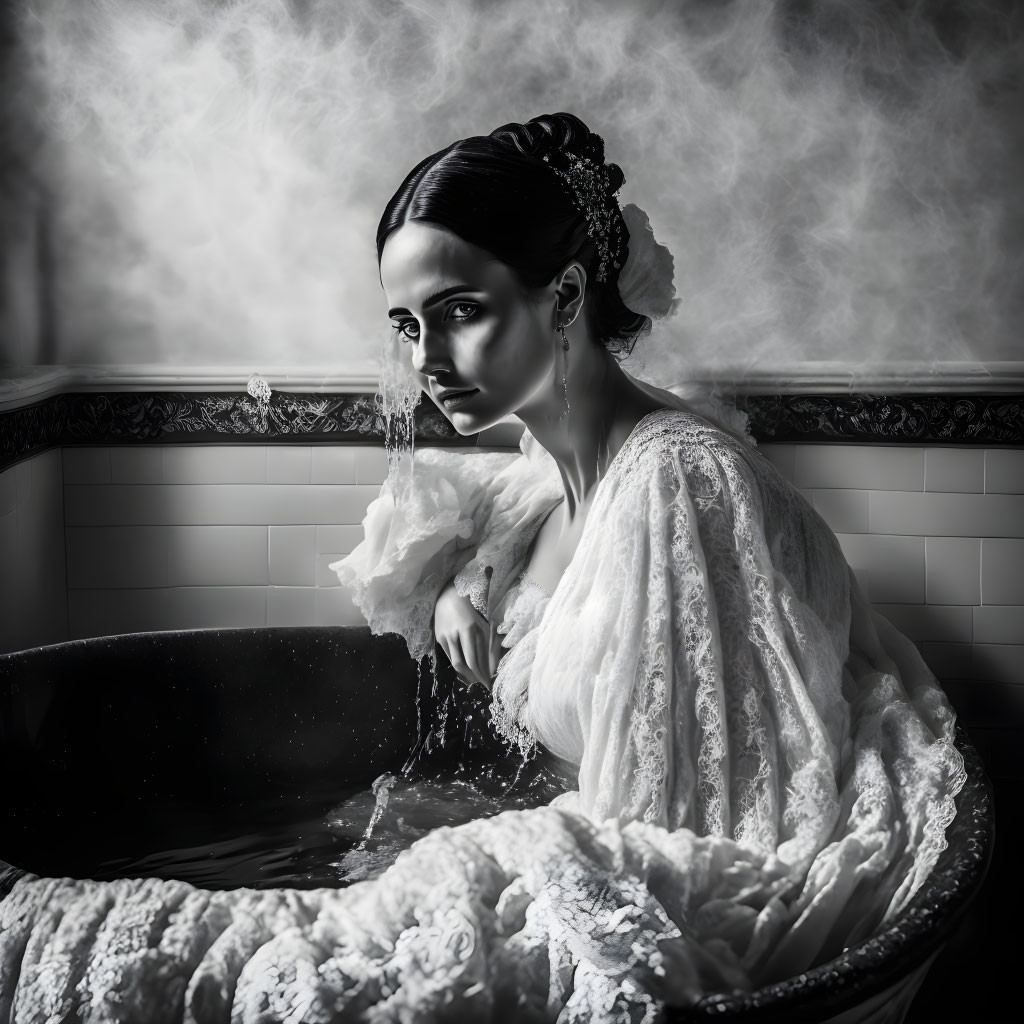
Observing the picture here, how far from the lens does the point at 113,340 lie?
209cm

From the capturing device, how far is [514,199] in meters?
1.19

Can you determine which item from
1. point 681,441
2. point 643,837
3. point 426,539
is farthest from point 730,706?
point 426,539

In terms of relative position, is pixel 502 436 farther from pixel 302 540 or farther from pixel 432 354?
pixel 432 354

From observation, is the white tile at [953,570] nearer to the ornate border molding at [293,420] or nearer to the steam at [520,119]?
the ornate border molding at [293,420]

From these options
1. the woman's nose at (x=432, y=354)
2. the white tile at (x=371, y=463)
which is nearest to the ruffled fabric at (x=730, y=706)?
the woman's nose at (x=432, y=354)

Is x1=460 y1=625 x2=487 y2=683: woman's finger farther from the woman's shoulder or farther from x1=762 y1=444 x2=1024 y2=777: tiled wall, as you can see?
x1=762 y1=444 x2=1024 y2=777: tiled wall

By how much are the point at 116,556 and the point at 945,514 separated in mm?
1609

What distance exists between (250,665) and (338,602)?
1.27 ft

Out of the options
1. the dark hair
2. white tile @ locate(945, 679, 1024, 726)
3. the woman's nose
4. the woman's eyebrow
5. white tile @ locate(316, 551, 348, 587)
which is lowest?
white tile @ locate(945, 679, 1024, 726)

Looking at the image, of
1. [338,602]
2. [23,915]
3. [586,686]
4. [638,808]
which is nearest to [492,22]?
[338,602]

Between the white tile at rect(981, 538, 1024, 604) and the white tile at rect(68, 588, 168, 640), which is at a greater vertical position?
the white tile at rect(981, 538, 1024, 604)

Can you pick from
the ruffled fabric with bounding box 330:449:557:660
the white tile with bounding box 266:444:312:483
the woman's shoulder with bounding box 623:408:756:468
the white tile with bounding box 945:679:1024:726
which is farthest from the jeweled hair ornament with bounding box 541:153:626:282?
the white tile with bounding box 945:679:1024:726

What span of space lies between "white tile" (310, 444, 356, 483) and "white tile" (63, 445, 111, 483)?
1.37ft

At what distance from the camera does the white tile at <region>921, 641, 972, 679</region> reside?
1.99m
